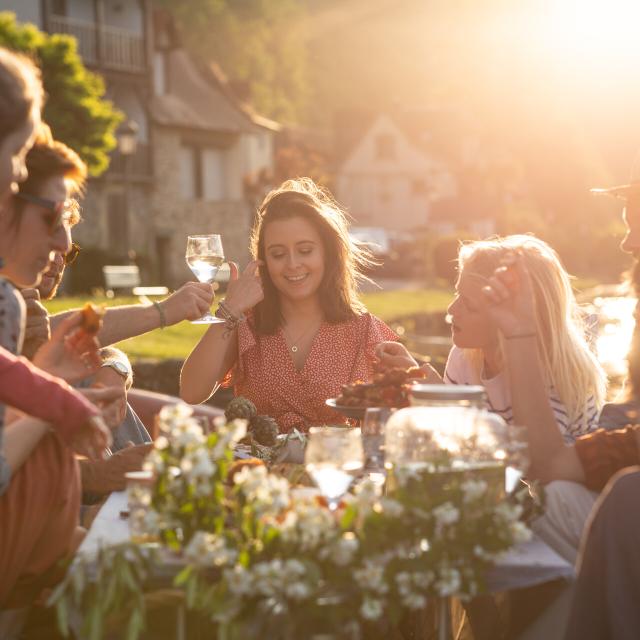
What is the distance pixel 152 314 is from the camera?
16.9 feet

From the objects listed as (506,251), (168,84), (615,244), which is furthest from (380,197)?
(506,251)

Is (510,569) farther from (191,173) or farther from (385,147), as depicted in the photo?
(385,147)

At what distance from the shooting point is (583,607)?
3168 mm

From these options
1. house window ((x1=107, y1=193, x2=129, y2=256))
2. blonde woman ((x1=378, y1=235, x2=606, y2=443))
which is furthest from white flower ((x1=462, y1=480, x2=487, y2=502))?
house window ((x1=107, y1=193, x2=129, y2=256))

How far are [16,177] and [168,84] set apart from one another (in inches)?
1558

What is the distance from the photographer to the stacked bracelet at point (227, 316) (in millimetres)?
5375

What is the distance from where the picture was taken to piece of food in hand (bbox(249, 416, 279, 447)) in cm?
443

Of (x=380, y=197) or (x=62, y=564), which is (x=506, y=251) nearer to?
(x=62, y=564)

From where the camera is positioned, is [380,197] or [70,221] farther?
[380,197]

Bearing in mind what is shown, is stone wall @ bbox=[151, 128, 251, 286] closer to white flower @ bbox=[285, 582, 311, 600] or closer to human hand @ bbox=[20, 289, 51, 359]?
human hand @ bbox=[20, 289, 51, 359]

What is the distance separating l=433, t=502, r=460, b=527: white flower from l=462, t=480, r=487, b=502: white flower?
0.17 feet

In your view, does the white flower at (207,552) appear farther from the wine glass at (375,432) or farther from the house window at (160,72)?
the house window at (160,72)

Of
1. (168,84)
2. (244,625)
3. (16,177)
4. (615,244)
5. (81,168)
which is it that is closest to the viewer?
(244,625)

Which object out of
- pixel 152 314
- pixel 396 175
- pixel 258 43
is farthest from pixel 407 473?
pixel 258 43
